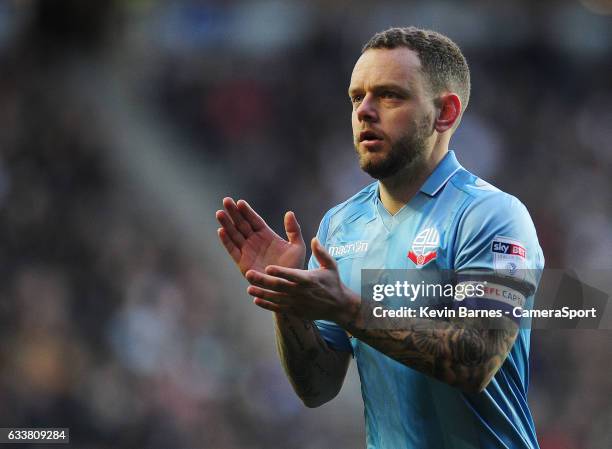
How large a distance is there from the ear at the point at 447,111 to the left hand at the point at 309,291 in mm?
1036

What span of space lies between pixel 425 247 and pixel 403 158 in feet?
1.31

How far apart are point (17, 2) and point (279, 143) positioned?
4919 millimetres

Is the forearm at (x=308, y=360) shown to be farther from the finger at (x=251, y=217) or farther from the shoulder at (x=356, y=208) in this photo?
the shoulder at (x=356, y=208)

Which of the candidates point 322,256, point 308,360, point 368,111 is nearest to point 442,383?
point 308,360

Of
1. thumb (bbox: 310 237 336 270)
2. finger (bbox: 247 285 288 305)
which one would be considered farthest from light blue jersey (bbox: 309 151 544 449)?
finger (bbox: 247 285 288 305)

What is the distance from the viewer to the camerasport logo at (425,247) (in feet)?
10.9

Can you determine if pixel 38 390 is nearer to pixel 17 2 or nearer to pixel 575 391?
pixel 575 391

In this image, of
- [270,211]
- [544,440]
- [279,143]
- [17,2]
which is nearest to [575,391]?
[544,440]

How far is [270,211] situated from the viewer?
11664 mm

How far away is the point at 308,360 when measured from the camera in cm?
366

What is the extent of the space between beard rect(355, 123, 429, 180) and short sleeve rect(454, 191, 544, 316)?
360 millimetres

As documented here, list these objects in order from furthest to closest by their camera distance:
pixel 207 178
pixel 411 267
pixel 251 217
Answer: pixel 207 178
pixel 251 217
pixel 411 267

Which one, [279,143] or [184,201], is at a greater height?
[279,143]

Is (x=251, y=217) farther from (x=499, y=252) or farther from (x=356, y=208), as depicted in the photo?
(x=499, y=252)
